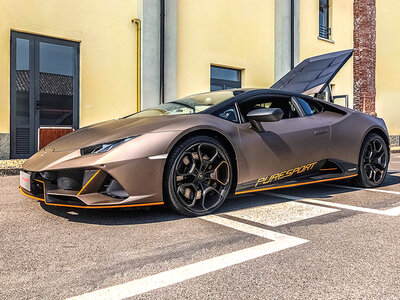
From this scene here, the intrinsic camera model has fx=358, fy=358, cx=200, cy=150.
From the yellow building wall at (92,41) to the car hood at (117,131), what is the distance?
516 centimetres

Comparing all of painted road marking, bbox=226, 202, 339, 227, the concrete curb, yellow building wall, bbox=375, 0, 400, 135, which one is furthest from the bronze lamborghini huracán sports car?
yellow building wall, bbox=375, 0, 400, 135

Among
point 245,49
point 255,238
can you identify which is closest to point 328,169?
point 255,238

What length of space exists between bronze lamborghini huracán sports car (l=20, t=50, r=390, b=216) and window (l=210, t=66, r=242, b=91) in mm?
6739

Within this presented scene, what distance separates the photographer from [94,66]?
827 centimetres

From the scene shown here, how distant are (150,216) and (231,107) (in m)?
1.18

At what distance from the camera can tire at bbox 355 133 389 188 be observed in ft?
13.5

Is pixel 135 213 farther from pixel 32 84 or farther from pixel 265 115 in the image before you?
pixel 32 84

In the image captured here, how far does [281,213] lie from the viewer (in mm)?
2975

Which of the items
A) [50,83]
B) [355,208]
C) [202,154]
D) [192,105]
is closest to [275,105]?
[192,105]

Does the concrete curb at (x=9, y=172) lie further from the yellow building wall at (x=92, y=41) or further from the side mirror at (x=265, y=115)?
the side mirror at (x=265, y=115)

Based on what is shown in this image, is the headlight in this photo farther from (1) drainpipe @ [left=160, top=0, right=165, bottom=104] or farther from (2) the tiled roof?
(1) drainpipe @ [left=160, top=0, right=165, bottom=104]

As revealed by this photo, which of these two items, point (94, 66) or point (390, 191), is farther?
point (94, 66)

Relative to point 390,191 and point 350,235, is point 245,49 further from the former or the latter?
point 350,235

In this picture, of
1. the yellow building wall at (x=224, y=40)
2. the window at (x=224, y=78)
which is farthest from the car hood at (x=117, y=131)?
the window at (x=224, y=78)
